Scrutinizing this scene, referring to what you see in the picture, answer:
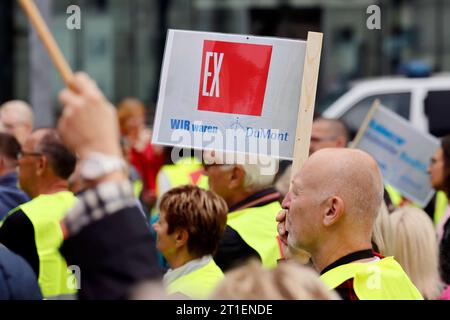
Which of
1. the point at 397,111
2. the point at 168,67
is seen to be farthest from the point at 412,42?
the point at 168,67

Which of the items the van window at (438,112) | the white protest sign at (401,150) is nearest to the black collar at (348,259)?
the white protest sign at (401,150)

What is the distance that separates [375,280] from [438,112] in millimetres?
6073

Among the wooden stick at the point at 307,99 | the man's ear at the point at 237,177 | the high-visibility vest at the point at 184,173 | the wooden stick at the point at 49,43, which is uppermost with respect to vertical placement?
the wooden stick at the point at 49,43

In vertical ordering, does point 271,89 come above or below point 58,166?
above

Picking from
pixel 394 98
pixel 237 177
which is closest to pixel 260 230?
pixel 237 177

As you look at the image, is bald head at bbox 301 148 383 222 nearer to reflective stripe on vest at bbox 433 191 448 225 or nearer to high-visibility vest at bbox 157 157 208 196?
high-visibility vest at bbox 157 157 208 196

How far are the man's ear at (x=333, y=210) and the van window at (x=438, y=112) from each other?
559 cm

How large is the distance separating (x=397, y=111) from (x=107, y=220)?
26.8 feet

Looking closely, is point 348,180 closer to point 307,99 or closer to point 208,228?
point 307,99

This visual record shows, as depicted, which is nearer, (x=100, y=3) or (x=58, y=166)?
(x=58, y=166)

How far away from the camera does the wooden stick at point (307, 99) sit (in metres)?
3.66

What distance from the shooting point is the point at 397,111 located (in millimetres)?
10023

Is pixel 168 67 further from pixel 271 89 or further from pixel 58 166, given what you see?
pixel 58 166

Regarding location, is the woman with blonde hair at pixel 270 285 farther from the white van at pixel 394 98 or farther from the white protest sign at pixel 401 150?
the white van at pixel 394 98
